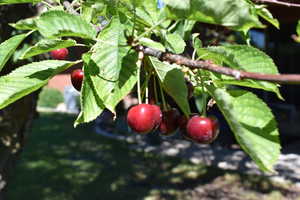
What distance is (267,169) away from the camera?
2.21 ft

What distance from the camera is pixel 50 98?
1508 cm

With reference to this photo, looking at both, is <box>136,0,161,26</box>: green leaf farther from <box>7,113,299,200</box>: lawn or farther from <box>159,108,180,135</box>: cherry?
<box>7,113,299,200</box>: lawn

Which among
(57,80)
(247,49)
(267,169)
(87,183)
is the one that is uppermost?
(247,49)

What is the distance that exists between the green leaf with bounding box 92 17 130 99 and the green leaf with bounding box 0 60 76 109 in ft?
0.34

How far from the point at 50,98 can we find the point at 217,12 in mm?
14841

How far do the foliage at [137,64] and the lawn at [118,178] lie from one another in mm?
4375

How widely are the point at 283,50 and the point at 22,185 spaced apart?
20.7 ft

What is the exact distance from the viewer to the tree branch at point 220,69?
52 cm

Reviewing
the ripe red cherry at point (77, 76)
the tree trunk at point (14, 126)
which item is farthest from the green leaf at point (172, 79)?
the tree trunk at point (14, 126)

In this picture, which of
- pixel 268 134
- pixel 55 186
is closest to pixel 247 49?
pixel 268 134

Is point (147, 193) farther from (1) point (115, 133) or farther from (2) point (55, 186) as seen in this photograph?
(1) point (115, 133)

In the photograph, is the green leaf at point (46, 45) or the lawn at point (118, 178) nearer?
the green leaf at point (46, 45)

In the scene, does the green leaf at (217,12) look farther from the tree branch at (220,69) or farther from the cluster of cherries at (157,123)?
the cluster of cherries at (157,123)

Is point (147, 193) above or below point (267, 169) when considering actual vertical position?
below
